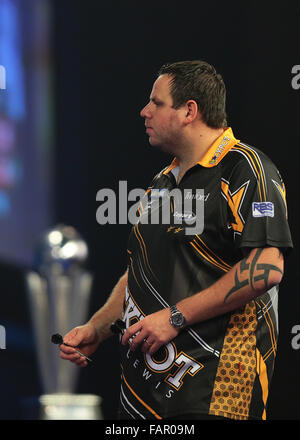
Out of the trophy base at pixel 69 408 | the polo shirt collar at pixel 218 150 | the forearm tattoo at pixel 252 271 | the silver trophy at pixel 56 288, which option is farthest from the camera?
the silver trophy at pixel 56 288

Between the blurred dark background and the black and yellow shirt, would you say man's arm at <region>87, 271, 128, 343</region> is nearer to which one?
the black and yellow shirt

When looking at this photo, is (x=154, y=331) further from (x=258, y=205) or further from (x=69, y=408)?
(x=69, y=408)

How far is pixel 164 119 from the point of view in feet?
6.22

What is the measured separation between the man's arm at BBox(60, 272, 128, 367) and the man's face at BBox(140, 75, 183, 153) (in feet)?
1.32

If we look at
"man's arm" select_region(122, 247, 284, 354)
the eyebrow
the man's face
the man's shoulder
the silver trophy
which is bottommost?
the silver trophy

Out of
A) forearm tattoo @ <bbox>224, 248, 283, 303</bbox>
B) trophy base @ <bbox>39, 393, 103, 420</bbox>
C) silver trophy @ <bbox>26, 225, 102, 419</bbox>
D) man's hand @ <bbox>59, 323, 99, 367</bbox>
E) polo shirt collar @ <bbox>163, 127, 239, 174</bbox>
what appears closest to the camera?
forearm tattoo @ <bbox>224, 248, 283, 303</bbox>

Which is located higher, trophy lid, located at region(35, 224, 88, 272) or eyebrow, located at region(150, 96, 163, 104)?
eyebrow, located at region(150, 96, 163, 104)

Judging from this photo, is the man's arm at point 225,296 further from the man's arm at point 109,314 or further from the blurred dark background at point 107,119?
the blurred dark background at point 107,119

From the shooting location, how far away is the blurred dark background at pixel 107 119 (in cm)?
306

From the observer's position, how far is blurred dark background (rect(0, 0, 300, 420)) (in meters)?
3.06

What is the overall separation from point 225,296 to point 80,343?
47 centimetres

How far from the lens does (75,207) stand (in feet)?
13.6

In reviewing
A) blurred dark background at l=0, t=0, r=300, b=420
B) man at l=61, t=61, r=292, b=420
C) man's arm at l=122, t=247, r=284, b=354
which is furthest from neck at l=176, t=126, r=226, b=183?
blurred dark background at l=0, t=0, r=300, b=420

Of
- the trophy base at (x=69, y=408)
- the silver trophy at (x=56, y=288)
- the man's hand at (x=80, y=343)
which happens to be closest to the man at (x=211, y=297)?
the man's hand at (x=80, y=343)
